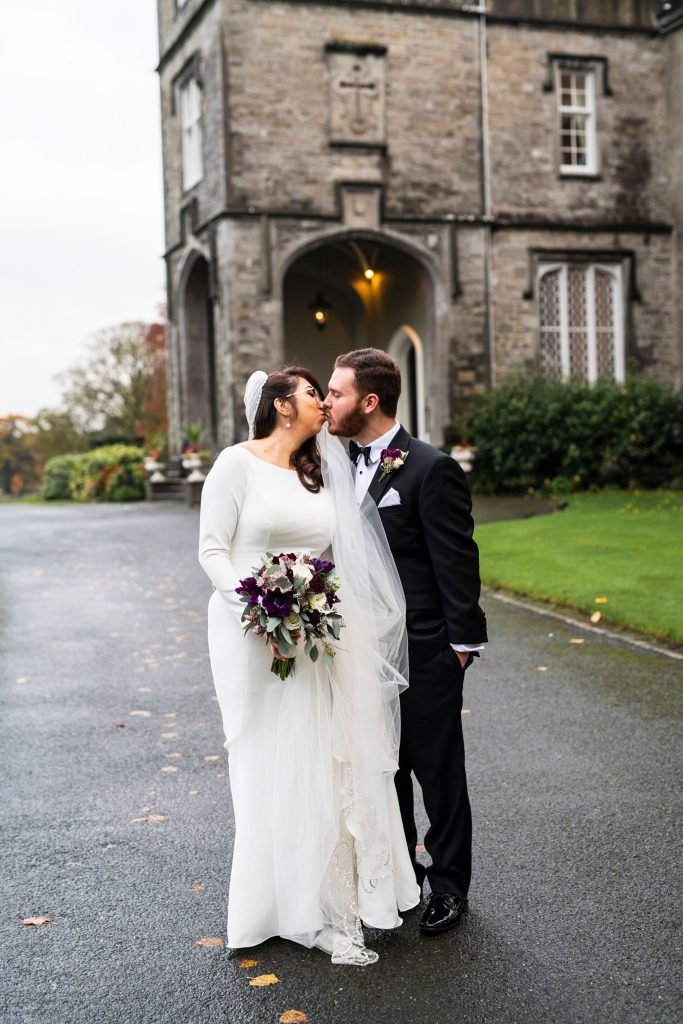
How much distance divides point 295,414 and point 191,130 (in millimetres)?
22015

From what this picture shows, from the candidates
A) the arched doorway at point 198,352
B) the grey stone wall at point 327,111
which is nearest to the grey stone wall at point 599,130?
the grey stone wall at point 327,111

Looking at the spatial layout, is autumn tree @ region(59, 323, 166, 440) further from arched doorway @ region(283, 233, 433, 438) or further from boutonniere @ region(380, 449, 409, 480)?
boutonniere @ region(380, 449, 409, 480)

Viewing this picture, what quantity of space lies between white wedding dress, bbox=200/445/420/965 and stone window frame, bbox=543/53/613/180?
69.6 ft

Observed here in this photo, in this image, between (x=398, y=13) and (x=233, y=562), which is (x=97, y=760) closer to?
(x=233, y=562)

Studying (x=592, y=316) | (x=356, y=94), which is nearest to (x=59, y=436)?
(x=356, y=94)

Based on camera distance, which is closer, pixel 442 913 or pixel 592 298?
pixel 442 913

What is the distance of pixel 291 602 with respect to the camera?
11.6 ft

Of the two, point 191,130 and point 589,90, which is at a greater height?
point 589,90

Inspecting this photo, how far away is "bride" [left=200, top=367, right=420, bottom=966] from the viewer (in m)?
3.67

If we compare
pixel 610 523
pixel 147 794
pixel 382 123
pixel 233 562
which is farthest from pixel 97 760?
pixel 382 123

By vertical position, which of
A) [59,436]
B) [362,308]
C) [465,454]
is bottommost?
[465,454]

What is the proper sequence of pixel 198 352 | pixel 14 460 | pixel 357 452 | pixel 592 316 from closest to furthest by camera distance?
pixel 357 452 → pixel 592 316 → pixel 198 352 → pixel 14 460

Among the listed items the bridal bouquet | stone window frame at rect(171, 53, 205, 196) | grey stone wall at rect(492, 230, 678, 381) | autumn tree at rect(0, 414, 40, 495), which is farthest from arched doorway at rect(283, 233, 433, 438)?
autumn tree at rect(0, 414, 40, 495)

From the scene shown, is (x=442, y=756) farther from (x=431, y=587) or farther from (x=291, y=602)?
(x=291, y=602)
